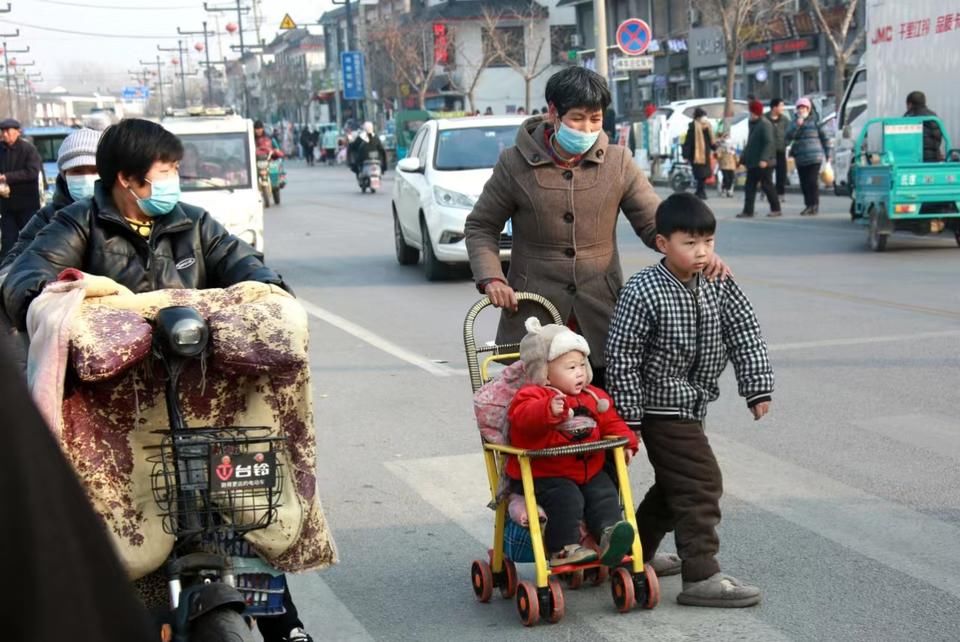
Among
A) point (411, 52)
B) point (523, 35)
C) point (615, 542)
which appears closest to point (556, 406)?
point (615, 542)

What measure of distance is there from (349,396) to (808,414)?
2.88m

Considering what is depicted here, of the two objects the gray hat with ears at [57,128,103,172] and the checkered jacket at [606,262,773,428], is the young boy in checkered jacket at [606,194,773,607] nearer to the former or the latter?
the checkered jacket at [606,262,773,428]

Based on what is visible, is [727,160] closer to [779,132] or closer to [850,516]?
[779,132]

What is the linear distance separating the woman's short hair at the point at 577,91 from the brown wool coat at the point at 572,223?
0.19m

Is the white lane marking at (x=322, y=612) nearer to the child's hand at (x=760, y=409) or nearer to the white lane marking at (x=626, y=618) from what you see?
the white lane marking at (x=626, y=618)

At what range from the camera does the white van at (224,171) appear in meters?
16.0

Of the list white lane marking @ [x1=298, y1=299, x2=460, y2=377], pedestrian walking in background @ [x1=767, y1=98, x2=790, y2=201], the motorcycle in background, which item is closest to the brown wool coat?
white lane marking @ [x1=298, y1=299, x2=460, y2=377]

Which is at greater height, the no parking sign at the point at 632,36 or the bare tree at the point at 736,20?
the bare tree at the point at 736,20

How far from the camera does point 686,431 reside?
4.87 m

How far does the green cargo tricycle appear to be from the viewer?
51.5 feet

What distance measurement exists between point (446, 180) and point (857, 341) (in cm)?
612

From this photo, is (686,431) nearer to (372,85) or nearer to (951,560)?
(951,560)

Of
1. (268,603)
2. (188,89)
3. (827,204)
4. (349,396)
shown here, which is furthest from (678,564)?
(188,89)

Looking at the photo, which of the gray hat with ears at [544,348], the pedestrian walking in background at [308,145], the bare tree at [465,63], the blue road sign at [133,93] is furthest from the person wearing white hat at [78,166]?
the blue road sign at [133,93]
